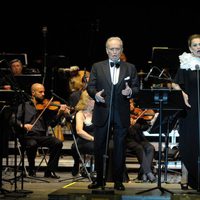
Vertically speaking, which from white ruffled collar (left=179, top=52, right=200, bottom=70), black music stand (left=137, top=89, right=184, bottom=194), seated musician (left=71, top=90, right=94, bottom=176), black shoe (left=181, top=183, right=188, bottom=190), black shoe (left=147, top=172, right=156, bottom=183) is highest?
white ruffled collar (left=179, top=52, right=200, bottom=70)

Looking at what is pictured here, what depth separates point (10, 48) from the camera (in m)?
13.4

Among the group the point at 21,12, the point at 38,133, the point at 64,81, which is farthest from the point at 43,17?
the point at 38,133

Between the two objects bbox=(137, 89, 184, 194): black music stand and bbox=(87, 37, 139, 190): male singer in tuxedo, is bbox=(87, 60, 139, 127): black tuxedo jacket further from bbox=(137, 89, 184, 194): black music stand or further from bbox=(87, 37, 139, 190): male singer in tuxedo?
bbox=(137, 89, 184, 194): black music stand

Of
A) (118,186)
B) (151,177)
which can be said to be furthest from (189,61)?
(151,177)

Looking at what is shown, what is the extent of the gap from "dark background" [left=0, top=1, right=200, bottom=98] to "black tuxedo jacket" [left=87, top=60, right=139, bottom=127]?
671 centimetres

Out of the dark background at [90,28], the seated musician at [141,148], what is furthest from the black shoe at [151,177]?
the dark background at [90,28]

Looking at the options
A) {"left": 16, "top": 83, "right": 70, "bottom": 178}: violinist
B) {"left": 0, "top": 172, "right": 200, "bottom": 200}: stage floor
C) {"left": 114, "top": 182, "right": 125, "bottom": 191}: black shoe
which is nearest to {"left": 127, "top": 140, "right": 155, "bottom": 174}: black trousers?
{"left": 16, "top": 83, "right": 70, "bottom": 178}: violinist

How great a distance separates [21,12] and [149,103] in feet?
26.1

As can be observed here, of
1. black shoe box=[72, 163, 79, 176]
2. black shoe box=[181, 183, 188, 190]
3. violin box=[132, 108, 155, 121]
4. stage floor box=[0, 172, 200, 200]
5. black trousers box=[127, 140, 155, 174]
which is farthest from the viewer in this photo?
black shoe box=[72, 163, 79, 176]

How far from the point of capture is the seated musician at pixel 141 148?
806 centimetres

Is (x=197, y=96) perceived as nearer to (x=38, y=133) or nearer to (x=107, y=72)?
(x=107, y=72)

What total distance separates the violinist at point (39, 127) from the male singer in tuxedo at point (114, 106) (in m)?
2.47

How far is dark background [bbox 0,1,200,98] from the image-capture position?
42.8 ft

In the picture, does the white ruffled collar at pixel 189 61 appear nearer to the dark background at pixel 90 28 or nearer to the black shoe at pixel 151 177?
the black shoe at pixel 151 177
